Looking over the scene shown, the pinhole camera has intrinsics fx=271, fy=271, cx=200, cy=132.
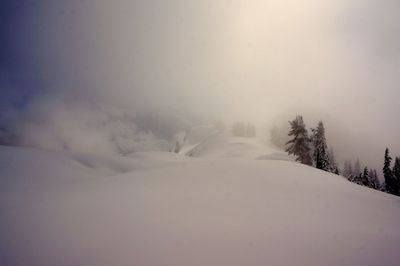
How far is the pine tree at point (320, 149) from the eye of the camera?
44.3 metres

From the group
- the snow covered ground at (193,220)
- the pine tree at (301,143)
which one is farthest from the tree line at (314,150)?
the snow covered ground at (193,220)

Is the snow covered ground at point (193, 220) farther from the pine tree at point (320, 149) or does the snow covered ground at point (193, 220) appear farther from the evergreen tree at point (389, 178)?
the evergreen tree at point (389, 178)

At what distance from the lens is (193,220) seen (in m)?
8.77

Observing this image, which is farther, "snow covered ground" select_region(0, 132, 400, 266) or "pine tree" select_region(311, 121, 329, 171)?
"pine tree" select_region(311, 121, 329, 171)

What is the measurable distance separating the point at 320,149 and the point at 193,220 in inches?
1663

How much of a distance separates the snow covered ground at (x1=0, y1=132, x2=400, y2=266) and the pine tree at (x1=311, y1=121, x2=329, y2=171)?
31671 mm

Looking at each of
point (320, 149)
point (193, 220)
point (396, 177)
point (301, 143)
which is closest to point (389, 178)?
point (396, 177)

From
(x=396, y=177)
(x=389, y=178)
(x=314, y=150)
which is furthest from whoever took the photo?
(x=389, y=178)

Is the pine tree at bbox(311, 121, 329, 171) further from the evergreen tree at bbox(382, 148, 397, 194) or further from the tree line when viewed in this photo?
the evergreen tree at bbox(382, 148, 397, 194)

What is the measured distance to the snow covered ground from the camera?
6.84 m

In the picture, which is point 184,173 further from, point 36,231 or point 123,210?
point 36,231

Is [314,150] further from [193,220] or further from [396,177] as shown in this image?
[193,220]

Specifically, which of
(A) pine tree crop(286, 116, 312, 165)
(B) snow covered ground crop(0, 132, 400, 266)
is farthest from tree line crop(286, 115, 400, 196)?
(B) snow covered ground crop(0, 132, 400, 266)

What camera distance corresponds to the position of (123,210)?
941 cm
